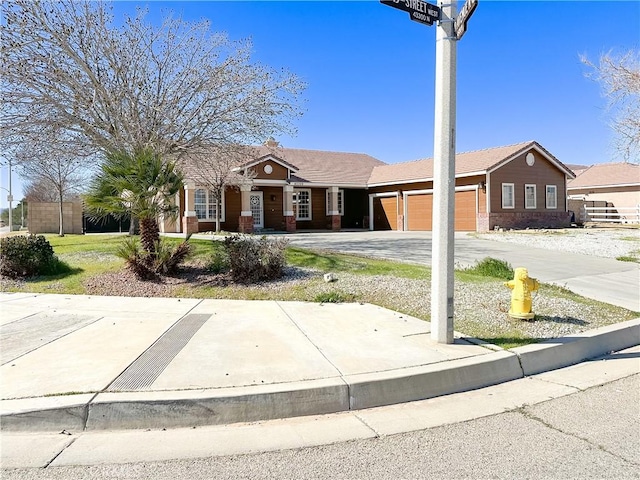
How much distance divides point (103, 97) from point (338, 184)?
1969 centimetres

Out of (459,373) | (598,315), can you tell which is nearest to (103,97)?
(459,373)

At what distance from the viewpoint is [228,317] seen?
652 cm

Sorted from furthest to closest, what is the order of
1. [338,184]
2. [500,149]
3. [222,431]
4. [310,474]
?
[338,184] < [500,149] < [222,431] < [310,474]

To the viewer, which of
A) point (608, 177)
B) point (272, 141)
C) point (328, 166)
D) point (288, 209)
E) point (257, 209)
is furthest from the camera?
point (608, 177)

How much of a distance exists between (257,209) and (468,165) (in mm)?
12962

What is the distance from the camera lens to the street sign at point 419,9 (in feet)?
15.4

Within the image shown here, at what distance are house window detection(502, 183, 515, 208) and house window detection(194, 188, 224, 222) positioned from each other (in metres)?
16.2

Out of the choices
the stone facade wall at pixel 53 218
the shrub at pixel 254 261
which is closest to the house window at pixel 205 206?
the stone facade wall at pixel 53 218

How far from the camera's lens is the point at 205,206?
2509cm

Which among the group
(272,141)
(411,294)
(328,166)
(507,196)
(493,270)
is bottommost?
(411,294)

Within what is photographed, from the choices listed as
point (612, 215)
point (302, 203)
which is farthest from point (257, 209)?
point (612, 215)

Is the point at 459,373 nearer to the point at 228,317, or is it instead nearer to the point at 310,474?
the point at 310,474

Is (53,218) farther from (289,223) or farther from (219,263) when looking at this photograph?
(219,263)

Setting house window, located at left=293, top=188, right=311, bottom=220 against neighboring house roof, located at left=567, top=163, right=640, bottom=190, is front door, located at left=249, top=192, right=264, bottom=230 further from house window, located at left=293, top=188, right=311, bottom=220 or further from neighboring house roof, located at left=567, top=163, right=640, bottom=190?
neighboring house roof, located at left=567, top=163, right=640, bottom=190
